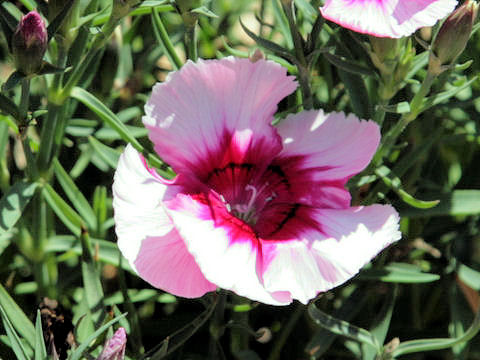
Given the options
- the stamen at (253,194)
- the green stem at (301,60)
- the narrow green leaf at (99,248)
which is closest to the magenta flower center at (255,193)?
the stamen at (253,194)

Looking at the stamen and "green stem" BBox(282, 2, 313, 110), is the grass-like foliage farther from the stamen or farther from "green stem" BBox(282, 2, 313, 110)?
the stamen

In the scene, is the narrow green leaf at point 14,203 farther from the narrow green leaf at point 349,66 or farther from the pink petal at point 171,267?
the narrow green leaf at point 349,66

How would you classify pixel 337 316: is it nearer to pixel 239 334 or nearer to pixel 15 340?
pixel 239 334

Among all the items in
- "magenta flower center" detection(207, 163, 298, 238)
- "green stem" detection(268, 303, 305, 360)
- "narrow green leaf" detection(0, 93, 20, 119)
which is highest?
"narrow green leaf" detection(0, 93, 20, 119)

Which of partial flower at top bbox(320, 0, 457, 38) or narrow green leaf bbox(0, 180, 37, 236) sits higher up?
partial flower at top bbox(320, 0, 457, 38)

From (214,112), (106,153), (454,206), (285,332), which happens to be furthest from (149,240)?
(454,206)

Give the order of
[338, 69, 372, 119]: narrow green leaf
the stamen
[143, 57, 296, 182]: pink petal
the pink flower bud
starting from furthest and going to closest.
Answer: [338, 69, 372, 119]: narrow green leaf, the stamen, [143, 57, 296, 182]: pink petal, the pink flower bud

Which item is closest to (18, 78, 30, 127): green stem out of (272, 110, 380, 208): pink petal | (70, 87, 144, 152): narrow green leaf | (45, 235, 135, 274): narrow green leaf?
(70, 87, 144, 152): narrow green leaf

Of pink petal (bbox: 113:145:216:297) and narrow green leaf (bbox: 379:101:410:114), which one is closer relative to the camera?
pink petal (bbox: 113:145:216:297)
